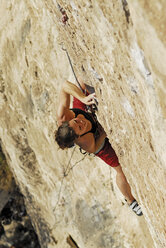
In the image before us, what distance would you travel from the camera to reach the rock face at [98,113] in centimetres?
111

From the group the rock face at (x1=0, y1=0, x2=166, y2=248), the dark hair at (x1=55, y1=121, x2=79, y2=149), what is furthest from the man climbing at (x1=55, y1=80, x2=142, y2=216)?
the rock face at (x1=0, y1=0, x2=166, y2=248)

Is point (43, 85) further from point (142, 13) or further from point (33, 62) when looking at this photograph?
point (142, 13)

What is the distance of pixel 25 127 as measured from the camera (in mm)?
4652

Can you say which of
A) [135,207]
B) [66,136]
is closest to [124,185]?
[135,207]

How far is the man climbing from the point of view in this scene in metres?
2.24

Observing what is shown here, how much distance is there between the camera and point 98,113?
240cm

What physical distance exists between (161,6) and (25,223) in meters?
7.87

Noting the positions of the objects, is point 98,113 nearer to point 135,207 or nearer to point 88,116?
point 88,116

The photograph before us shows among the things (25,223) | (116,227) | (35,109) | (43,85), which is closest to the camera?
(116,227)

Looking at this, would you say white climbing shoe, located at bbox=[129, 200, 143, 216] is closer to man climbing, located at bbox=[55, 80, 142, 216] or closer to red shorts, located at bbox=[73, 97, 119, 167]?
man climbing, located at bbox=[55, 80, 142, 216]

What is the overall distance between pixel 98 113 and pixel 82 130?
0.21m

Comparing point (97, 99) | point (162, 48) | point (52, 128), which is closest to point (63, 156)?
point (52, 128)

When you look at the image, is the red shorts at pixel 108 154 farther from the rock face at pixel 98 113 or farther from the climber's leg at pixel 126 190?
the rock face at pixel 98 113

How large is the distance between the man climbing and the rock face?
14 cm
